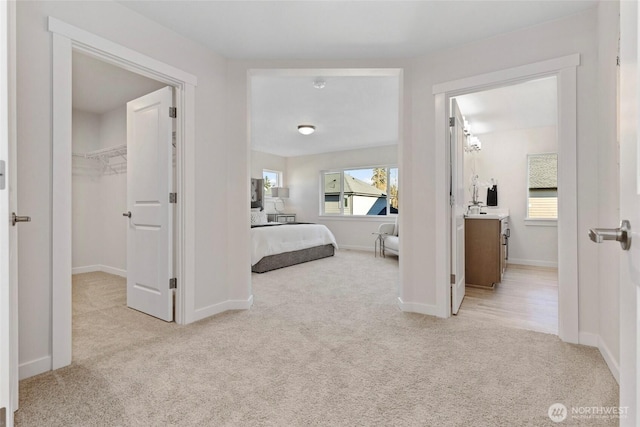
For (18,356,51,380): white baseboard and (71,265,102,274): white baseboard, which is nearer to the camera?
(18,356,51,380): white baseboard

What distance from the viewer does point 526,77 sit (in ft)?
8.09

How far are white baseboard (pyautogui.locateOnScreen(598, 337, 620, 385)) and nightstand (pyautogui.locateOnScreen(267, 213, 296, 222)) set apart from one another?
21.5 feet

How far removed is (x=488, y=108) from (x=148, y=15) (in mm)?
4082

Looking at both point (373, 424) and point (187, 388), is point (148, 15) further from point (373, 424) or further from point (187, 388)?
point (373, 424)

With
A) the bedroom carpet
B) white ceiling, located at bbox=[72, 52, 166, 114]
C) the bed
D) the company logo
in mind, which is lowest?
the company logo

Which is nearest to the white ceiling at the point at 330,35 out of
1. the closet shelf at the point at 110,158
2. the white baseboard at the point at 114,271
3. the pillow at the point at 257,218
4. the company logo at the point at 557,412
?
the closet shelf at the point at 110,158

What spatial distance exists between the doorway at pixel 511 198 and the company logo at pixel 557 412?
141cm

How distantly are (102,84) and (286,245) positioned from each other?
3.15 m

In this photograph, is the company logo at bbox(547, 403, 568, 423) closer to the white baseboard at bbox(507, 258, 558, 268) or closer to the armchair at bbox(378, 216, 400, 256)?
the armchair at bbox(378, 216, 400, 256)

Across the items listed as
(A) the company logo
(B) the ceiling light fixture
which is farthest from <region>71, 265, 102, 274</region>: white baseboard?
(A) the company logo

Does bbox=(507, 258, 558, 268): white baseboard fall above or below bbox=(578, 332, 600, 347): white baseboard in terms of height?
above

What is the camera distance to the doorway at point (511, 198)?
3.63 metres

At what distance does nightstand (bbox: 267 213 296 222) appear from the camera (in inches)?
312

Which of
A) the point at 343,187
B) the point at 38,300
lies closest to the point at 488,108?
the point at 343,187
